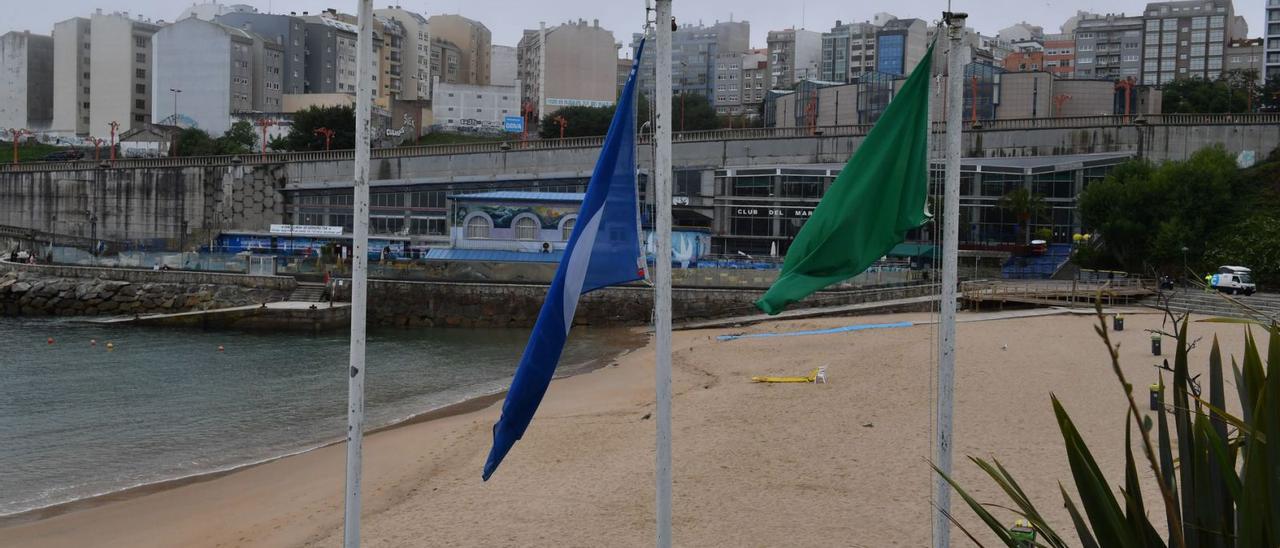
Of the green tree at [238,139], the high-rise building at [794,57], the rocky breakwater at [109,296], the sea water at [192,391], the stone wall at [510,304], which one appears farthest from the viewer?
the high-rise building at [794,57]

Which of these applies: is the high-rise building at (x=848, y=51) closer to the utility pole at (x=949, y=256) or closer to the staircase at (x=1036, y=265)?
the staircase at (x=1036, y=265)

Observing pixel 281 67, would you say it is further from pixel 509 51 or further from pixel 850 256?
pixel 850 256

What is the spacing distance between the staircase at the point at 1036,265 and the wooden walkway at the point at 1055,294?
6.45 metres

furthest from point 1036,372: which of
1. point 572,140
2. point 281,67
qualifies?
point 281,67

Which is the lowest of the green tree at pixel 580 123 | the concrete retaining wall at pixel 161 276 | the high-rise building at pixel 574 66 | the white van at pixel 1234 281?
the concrete retaining wall at pixel 161 276

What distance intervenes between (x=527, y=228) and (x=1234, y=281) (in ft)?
90.3

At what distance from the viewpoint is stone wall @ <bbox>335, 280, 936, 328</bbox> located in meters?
41.8

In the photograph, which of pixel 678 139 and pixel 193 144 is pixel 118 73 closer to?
pixel 193 144

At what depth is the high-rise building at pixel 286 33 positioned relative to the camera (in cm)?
10900

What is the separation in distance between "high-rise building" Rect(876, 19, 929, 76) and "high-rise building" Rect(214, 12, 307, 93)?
59.1 meters

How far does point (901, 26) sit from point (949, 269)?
Result: 12167 cm

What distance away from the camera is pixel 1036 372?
20.5 meters

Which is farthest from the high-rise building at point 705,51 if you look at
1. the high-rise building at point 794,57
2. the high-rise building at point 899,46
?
the high-rise building at point 899,46

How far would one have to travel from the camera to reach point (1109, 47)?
123125 millimetres
